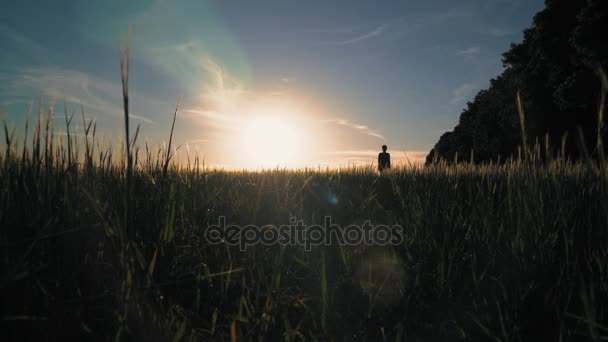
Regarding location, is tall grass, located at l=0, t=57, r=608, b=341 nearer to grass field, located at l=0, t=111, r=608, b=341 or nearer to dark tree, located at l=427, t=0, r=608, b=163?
grass field, located at l=0, t=111, r=608, b=341

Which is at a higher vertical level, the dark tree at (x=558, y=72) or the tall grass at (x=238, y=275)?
the dark tree at (x=558, y=72)

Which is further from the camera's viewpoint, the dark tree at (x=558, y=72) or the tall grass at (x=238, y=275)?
the dark tree at (x=558, y=72)

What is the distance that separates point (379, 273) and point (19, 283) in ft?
5.35

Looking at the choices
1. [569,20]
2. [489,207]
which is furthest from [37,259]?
[569,20]

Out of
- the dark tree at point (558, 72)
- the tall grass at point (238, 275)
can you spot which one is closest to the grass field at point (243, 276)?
the tall grass at point (238, 275)

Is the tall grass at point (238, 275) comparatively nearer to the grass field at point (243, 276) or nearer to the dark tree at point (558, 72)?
the grass field at point (243, 276)

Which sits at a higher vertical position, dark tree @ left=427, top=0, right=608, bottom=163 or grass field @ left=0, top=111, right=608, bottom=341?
dark tree @ left=427, top=0, right=608, bottom=163

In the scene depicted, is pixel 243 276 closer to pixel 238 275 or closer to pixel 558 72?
pixel 238 275

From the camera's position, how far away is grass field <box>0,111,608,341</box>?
1155 millimetres

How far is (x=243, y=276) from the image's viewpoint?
1378 mm

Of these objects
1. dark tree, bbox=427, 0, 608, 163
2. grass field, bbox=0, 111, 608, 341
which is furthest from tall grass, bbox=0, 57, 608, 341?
dark tree, bbox=427, 0, 608, 163

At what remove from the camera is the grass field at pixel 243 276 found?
45.5 inches

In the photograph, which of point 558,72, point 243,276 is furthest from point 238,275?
point 558,72

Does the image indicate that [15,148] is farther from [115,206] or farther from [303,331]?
[303,331]
